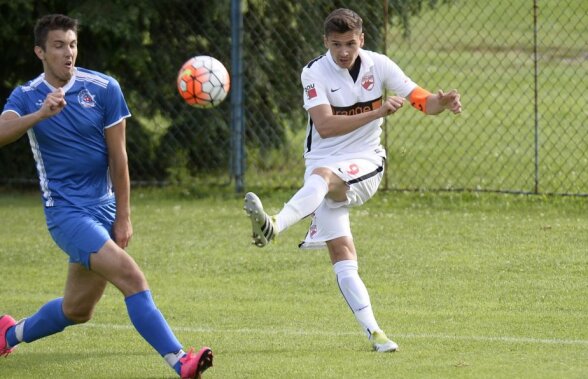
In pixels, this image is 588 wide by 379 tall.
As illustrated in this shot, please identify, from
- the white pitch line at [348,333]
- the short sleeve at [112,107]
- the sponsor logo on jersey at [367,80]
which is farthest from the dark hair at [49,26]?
the white pitch line at [348,333]

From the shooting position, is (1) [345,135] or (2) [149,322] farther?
(1) [345,135]

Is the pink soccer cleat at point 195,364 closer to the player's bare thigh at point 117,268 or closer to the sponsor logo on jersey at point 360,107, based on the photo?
the player's bare thigh at point 117,268

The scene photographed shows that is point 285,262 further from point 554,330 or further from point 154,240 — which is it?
point 554,330

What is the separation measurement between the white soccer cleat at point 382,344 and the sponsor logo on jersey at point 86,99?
2.08 metres

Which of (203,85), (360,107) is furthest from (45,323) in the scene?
(203,85)

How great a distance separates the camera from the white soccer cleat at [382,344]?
6984mm

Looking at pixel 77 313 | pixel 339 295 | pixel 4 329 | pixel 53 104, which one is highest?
pixel 53 104

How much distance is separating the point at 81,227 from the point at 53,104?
72 cm

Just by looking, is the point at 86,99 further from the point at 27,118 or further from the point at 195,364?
the point at 195,364

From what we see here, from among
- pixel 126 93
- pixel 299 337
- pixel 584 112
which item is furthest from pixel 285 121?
pixel 299 337

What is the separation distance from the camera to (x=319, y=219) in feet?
23.9

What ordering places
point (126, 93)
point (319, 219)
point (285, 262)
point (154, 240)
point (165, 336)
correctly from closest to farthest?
point (165, 336) < point (319, 219) < point (285, 262) < point (154, 240) < point (126, 93)

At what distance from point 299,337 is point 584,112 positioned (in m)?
7.02

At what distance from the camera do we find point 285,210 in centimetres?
701
